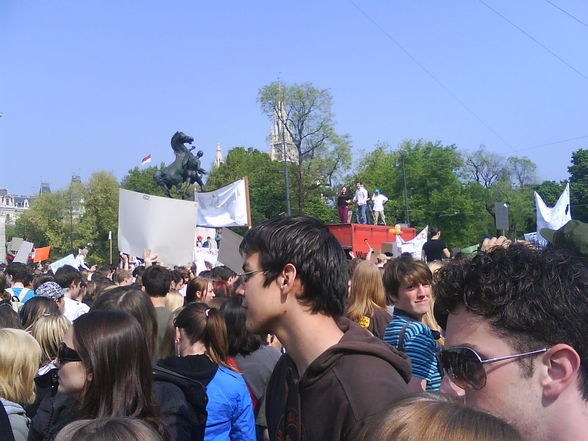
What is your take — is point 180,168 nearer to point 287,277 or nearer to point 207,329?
point 207,329

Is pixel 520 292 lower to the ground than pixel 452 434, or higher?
higher

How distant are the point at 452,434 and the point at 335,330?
50.1 inches

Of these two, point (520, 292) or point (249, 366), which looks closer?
point (520, 292)

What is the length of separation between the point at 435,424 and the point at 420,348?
288cm

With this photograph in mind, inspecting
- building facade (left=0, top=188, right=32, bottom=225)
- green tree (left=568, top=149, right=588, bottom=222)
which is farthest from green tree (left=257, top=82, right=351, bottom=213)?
building facade (left=0, top=188, right=32, bottom=225)

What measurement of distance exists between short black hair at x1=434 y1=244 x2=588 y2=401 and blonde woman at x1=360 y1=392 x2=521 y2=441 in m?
0.35

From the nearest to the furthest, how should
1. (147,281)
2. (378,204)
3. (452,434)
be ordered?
(452,434) → (147,281) → (378,204)

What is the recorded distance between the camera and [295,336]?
262 cm

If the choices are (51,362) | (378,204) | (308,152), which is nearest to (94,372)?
(51,362)

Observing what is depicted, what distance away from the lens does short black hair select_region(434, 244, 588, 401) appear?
1.71 metres

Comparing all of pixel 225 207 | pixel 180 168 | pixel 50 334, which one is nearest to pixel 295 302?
pixel 50 334

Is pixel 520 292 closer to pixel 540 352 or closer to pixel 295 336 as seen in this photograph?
pixel 540 352

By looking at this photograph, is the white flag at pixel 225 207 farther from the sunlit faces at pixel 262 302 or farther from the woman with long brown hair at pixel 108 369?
the sunlit faces at pixel 262 302

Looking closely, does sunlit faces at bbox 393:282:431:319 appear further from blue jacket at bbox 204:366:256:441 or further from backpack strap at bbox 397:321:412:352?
blue jacket at bbox 204:366:256:441
